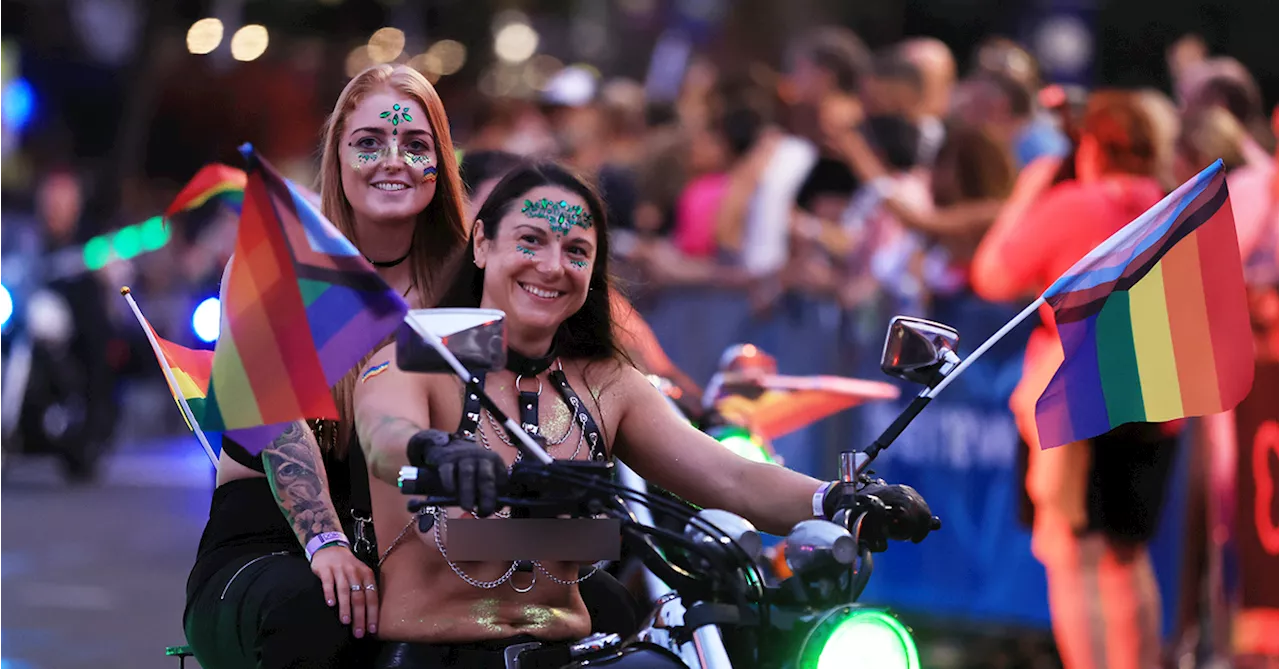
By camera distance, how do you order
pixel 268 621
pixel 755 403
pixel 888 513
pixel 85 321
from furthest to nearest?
pixel 85 321, pixel 755 403, pixel 268 621, pixel 888 513

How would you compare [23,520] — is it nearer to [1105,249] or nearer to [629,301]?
[629,301]

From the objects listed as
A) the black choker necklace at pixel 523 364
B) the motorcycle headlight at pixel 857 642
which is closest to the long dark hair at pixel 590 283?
the black choker necklace at pixel 523 364

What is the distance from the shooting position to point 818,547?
3.40 m

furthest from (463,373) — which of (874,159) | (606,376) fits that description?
(874,159)

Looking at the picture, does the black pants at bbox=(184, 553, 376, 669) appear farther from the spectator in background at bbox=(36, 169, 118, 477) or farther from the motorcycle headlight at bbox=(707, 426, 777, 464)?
the spectator in background at bbox=(36, 169, 118, 477)

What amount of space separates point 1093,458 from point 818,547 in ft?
14.9

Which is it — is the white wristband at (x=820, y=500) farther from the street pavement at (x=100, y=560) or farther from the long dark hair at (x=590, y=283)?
the street pavement at (x=100, y=560)

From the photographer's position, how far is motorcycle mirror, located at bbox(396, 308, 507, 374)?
11.3 ft

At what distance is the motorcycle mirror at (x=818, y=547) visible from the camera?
340cm

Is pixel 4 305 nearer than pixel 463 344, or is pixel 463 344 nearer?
pixel 463 344

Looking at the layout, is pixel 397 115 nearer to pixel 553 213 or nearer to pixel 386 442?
pixel 553 213

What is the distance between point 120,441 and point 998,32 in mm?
10759

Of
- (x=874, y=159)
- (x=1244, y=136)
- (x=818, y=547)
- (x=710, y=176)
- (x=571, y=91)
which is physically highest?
(x=571, y=91)

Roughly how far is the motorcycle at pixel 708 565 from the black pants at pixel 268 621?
73 cm
